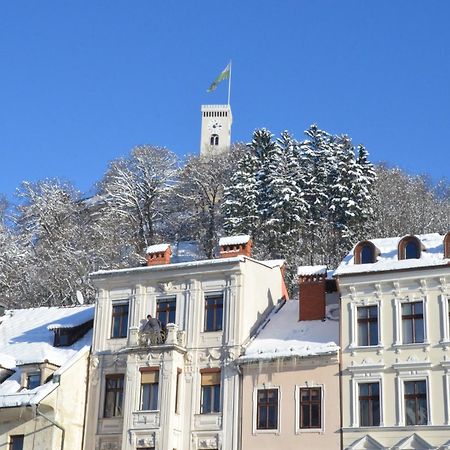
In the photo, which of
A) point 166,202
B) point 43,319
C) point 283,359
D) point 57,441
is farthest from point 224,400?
point 166,202

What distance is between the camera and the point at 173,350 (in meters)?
34.8

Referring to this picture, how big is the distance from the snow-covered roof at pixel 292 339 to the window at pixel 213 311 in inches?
66.1

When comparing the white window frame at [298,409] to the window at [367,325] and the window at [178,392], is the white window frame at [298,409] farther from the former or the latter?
the window at [178,392]

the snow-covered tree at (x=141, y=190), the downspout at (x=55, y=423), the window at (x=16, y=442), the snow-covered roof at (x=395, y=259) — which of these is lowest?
the window at (x=16, y=442)

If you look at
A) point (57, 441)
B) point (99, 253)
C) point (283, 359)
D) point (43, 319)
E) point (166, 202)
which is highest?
point (166, 202)

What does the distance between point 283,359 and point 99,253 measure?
96.3 ft

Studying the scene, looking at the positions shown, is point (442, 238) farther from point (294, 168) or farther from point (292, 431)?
point (294, 168)

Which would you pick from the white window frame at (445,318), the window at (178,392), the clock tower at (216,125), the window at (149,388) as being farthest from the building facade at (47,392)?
the clock tower at (216,125)

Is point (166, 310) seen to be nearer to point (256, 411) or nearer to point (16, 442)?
point (256, 411)

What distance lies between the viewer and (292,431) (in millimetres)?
32656

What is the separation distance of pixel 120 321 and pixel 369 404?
1132cm

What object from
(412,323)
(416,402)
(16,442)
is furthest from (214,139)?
(416,402)

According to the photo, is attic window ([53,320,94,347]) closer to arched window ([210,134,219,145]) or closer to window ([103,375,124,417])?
window ([103,375,124,417])

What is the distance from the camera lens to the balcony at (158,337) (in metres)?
35.2
